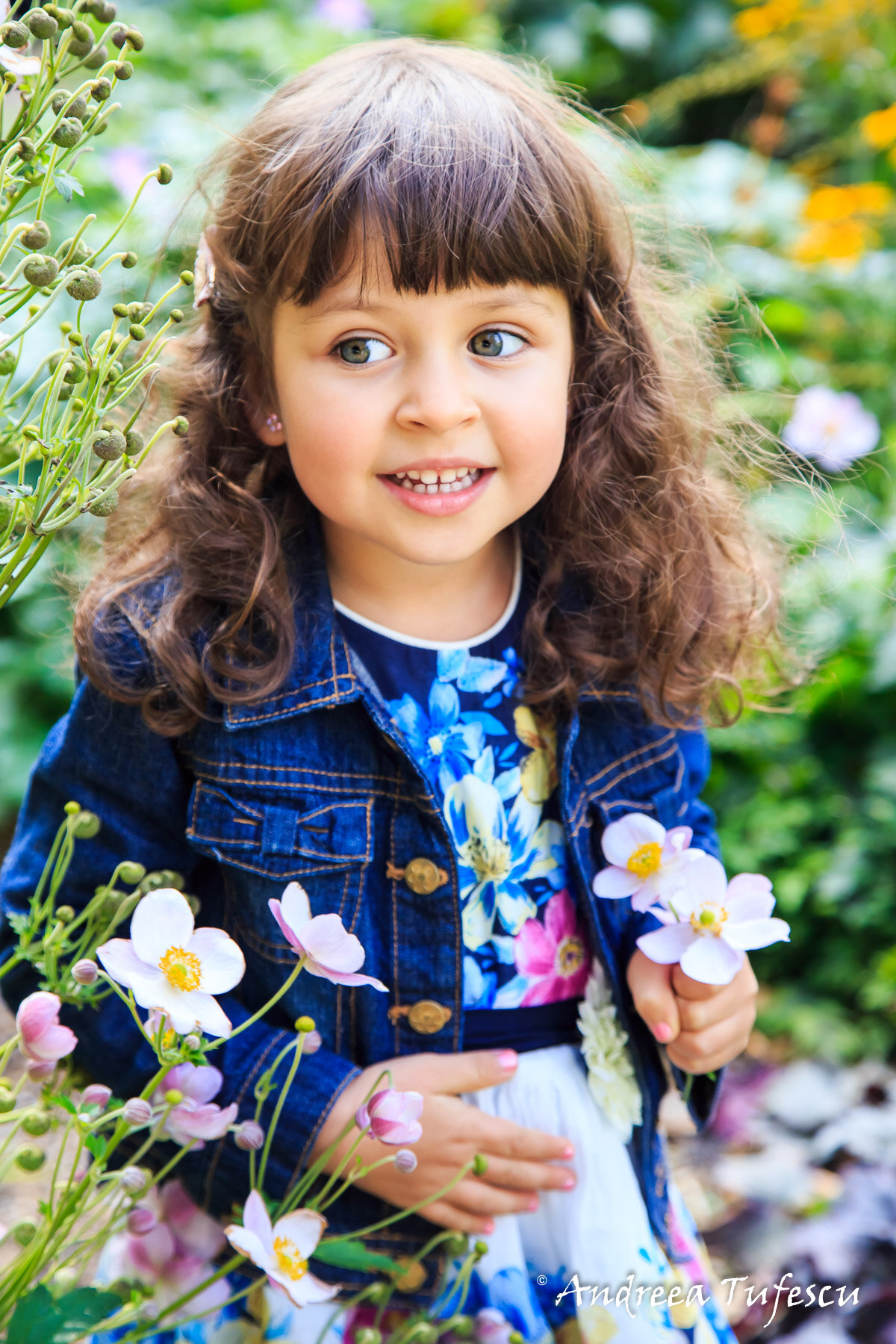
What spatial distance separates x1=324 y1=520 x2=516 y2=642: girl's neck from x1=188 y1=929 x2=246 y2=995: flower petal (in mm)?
568

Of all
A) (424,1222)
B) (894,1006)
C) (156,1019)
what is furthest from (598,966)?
(894,1006)

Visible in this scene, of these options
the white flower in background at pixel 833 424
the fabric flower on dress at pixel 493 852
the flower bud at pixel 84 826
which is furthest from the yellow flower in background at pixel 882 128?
the flower bud at pixel 84 826

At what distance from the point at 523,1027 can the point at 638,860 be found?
0.25 meters

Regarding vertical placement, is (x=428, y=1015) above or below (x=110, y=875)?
below

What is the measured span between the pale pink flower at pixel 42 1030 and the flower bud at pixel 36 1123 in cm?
4

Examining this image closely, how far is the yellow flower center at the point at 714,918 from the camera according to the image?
0.99 metres

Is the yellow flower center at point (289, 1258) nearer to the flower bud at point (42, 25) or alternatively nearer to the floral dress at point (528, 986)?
the floral dress at point (528, 986)

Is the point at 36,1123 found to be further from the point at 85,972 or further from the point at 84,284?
the point at 84,284

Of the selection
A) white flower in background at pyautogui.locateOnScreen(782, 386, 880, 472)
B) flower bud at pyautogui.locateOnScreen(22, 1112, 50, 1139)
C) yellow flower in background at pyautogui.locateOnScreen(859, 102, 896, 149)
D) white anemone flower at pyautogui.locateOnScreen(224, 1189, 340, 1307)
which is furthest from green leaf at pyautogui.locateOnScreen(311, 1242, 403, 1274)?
yellow flower in background at pyautogui.locateOnScreen(859, 102, 896, 149)

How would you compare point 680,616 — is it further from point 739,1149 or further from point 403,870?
point 739,1149

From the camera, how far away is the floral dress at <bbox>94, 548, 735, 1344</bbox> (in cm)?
114

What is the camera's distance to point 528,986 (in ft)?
3.92

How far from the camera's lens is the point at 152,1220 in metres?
0.81

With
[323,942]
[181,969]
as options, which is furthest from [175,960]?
[323,942]
